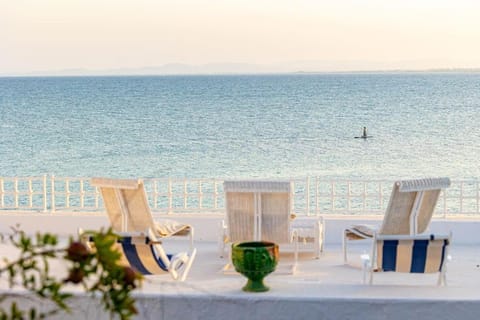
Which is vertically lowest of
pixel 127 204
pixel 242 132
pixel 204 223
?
pixel 242 132

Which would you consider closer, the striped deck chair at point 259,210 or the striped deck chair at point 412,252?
the striped deck chair at point 412,252

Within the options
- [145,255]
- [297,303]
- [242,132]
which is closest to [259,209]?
[145,255]

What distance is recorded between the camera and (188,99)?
235 ft

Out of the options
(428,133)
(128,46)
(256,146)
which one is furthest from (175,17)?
(428,133)

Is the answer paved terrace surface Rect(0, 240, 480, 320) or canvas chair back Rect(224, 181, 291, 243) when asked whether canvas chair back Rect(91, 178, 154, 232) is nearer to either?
canvas chair back Rect(224, 181, 291, 243)

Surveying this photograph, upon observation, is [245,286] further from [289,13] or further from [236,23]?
[289,13]

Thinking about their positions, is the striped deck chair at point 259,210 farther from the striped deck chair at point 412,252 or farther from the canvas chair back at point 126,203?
the striped deck chair at point 412,252

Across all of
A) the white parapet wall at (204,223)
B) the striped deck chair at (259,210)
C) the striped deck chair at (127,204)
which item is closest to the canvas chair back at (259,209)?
the striped deck chair at (259,210)

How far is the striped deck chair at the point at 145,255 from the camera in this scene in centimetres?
579

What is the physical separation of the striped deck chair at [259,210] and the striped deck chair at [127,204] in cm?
71

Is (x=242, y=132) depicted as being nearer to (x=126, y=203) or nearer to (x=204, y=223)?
(x=204, y=223)

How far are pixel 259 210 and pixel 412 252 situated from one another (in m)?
1.71

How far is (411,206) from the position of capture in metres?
7.14

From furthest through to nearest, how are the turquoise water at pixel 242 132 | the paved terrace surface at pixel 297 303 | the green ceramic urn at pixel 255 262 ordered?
the turquoise water at pixel 242 132 → the green ceramic urn at pixel 255 262 → the paved terrace surface at pixel 297 303
